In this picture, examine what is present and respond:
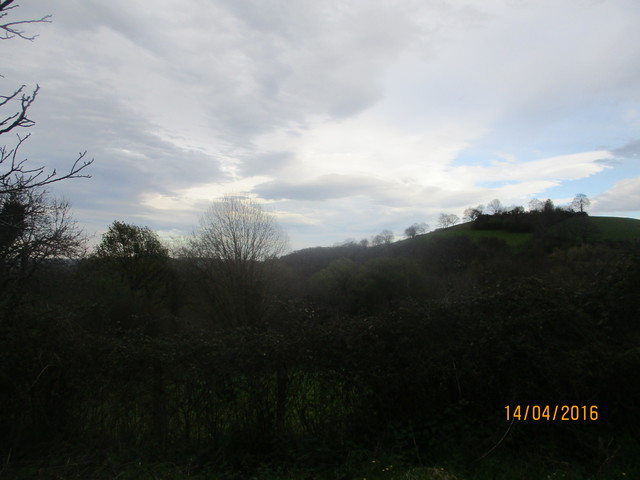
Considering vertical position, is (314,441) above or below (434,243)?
below

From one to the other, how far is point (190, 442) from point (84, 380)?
6.05 feet

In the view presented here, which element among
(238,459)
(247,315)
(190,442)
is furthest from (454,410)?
(247,315)

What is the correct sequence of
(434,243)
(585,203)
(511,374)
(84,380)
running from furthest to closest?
1. (434,243)
2. (585,203)
3. (84,380)
4. (511,374)

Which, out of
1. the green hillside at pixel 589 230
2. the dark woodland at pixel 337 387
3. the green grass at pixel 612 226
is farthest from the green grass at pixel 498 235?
the dark woodland at pixel 337 387

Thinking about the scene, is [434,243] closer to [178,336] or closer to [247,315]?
[247,315]

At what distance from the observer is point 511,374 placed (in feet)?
18.4

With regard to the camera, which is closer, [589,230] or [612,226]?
[612,226]

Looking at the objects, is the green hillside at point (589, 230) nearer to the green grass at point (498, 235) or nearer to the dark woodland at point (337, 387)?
the green grass at point (498, 235)
